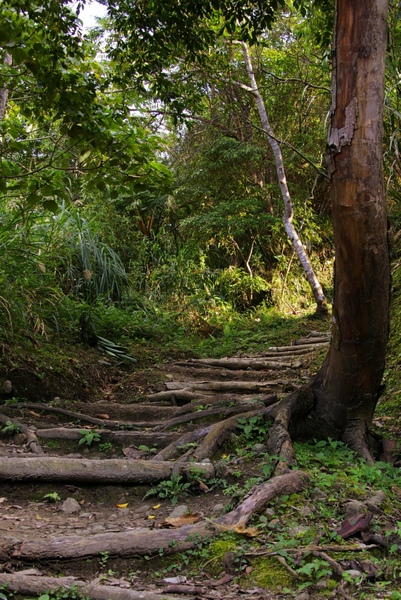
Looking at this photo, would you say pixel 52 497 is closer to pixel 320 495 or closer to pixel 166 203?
pixel 320 495

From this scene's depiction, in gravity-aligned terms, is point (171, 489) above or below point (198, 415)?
below

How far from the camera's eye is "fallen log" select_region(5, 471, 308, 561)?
242 cm

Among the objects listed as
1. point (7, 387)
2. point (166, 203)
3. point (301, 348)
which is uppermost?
point (166, 203)

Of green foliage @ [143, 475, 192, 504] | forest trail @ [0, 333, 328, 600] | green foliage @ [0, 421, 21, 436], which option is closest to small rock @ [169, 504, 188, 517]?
forest trail @ [0, 333, 328, 600]

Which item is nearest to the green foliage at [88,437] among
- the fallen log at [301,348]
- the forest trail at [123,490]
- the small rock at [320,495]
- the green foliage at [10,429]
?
the forest trail at [123,490]

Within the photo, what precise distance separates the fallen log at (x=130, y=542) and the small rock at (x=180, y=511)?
27 cm

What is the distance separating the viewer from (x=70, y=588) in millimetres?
2137

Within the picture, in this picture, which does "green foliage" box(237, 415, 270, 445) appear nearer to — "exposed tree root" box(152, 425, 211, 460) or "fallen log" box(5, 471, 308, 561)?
"exposed tree root" box(152, 425, 211, 460)

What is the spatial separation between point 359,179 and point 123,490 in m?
2.34

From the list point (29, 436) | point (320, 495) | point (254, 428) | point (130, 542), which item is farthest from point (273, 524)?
point (29, 436)

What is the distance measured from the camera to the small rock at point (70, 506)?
3213mm

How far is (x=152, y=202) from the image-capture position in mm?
15047

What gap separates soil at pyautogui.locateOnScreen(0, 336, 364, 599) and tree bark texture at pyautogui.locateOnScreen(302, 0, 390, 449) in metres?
1.08

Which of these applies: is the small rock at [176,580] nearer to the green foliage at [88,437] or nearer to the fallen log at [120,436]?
the fallen log at [120,436]
